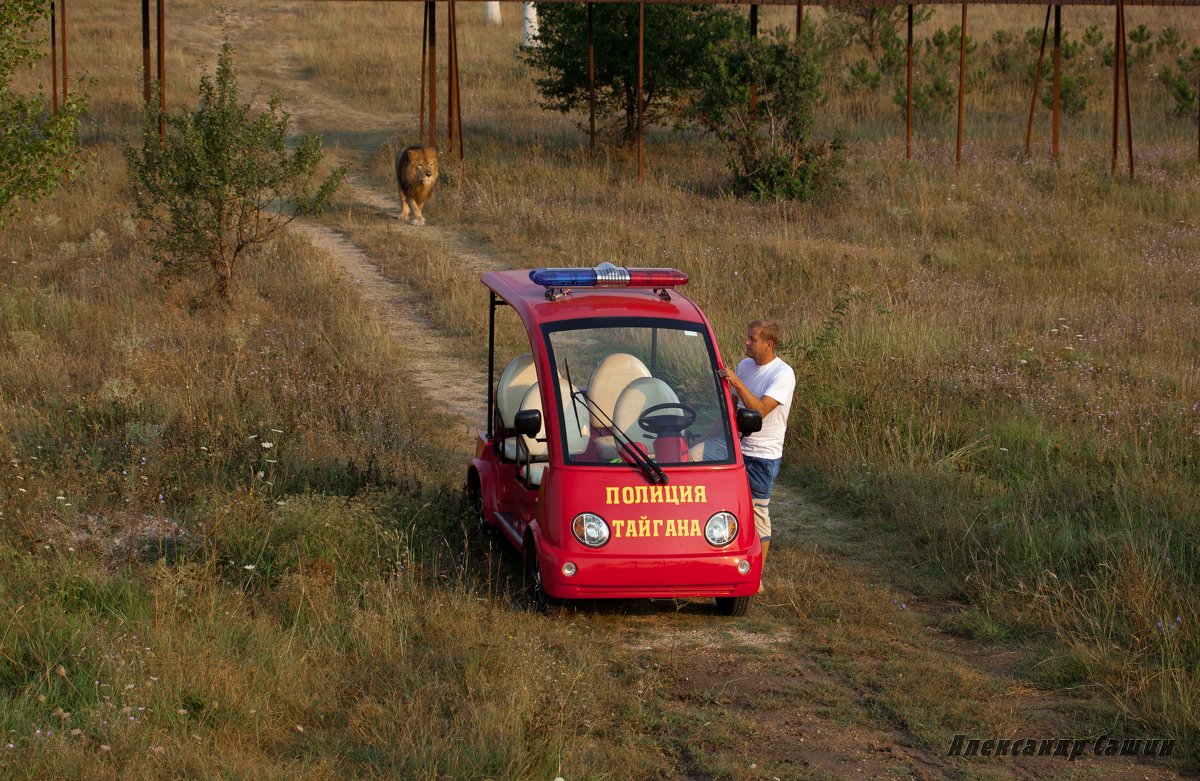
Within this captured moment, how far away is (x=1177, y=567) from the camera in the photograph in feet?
23.5

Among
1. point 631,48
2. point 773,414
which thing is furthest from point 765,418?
point 631,48

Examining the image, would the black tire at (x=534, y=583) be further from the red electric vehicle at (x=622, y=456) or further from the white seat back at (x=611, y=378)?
the white seat back at (x=611, y=378)

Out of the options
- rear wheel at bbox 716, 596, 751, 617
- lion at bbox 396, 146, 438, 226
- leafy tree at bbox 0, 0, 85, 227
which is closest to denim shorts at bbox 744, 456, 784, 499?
rear wheel at bbox 716, 596, 751, 617

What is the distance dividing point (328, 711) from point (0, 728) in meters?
1.29

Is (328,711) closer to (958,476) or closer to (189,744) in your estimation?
(189,744)

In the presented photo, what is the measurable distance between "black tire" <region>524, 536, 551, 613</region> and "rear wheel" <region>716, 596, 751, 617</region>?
95cm

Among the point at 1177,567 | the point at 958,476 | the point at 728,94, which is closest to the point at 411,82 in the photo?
the point at 728,94

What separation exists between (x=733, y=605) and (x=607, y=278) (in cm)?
195

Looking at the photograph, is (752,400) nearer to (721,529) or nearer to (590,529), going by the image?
(721,529)

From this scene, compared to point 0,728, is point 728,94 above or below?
above

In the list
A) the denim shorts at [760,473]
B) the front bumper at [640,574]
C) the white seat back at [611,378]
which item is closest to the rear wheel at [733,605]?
the front bumper at [640,574]

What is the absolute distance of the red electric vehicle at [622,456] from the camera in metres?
6.57

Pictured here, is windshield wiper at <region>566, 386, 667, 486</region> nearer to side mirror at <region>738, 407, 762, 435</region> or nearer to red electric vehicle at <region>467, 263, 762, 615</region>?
red electric vehicle at <region>467, 263, 762, 615</region>

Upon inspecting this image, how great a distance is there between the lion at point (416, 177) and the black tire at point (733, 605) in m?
12.9
